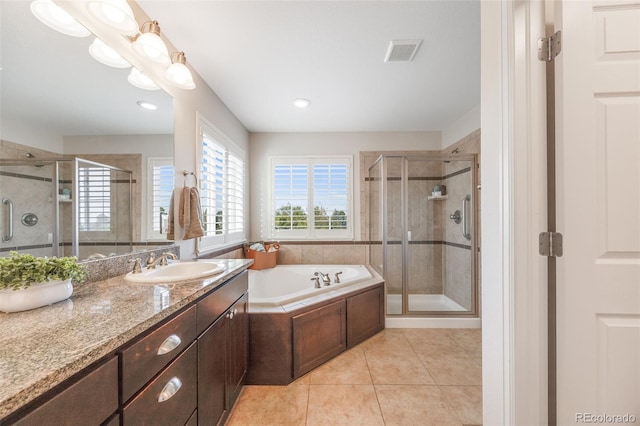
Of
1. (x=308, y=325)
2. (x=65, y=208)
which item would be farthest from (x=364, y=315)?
(x=65, y=208)

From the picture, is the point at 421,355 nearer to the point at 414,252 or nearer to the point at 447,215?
the point at 414,252

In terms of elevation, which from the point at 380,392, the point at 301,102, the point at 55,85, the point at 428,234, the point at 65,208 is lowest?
the point at 380,392

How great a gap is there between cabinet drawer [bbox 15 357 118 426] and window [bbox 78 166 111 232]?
0.82 metres

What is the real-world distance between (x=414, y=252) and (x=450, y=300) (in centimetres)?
73

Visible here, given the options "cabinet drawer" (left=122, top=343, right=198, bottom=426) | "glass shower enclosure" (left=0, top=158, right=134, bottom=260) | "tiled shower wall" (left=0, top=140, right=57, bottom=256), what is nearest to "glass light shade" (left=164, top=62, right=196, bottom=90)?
"glass shower enclosure" (left=0, top=158, right=134, bottom=260)

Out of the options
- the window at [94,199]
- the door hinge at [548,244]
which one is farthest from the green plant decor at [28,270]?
the door hinge at [548,244]

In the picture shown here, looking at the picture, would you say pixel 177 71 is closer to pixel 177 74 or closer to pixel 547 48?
pixel 177 74

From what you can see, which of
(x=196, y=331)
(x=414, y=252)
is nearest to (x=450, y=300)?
(x=414, y=252)

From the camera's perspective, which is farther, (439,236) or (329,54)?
(439,236)

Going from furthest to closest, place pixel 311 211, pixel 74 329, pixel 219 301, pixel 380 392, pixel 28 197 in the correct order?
pixel 311 211
pixel 380 392
pixel 219 301
pixel 28 197
pixel 74 329

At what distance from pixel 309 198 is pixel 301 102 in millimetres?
1319

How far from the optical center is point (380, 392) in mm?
1796

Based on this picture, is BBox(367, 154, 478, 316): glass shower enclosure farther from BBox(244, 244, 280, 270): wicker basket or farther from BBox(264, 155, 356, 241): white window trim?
BBox(244, 244, 280, 270): wicker basket

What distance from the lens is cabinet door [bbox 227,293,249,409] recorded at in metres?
1.50
